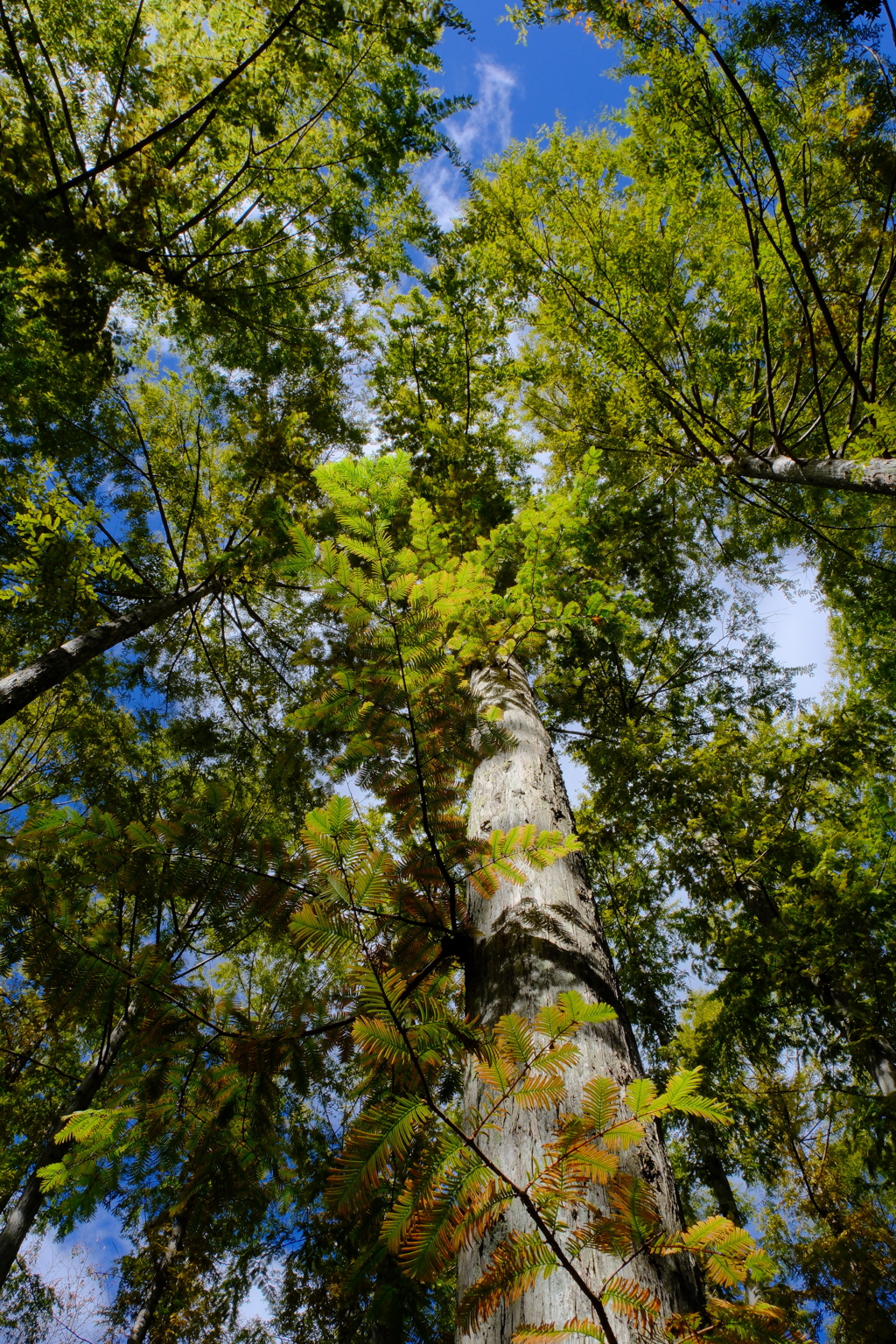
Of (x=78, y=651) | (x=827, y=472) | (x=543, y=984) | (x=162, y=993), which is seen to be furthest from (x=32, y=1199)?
(x=827, y=472)

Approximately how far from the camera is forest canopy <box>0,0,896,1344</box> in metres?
1.23

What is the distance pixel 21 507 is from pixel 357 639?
12.7ft

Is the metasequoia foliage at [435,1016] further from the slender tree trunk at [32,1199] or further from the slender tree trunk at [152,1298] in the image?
the slender tree trunk at [152,1298]

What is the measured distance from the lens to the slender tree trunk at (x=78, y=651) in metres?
3.29

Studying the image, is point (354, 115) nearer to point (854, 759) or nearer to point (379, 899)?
point (379, 899)

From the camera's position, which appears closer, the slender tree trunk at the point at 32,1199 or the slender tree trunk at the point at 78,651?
the slender tree trunk at the point at 78,651

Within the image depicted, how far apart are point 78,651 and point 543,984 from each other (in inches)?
149

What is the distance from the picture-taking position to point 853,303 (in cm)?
422

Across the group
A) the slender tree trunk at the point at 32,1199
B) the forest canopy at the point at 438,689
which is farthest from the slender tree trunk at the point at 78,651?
the slender tree trunk at the point at 32,1199

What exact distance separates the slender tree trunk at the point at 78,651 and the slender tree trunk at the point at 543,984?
277 centimetres

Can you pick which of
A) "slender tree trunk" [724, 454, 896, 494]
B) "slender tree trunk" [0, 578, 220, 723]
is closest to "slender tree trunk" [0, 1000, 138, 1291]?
"slender tree trunk" [0, 578, 220, 723]

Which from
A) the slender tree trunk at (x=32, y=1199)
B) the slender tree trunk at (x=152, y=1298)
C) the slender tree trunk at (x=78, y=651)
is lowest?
the slender tree trunk at (x=152, y=1298)

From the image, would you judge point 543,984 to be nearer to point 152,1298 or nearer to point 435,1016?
point 435,1016

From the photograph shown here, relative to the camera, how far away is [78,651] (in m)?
3.84
